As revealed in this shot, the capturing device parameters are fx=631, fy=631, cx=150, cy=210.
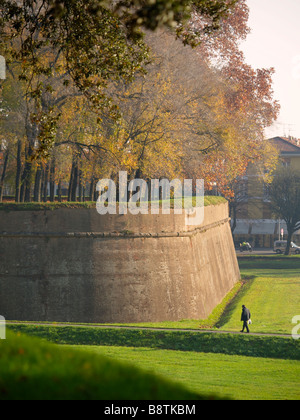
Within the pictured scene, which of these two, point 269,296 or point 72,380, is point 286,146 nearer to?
point 269,296

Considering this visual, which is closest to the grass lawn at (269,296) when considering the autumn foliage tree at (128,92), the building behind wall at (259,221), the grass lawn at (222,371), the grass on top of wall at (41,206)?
the grass lawn at (222,371)

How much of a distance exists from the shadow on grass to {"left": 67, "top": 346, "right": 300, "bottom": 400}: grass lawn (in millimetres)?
7704

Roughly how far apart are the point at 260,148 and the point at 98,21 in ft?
110

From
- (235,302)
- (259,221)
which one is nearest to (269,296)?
(235,302)

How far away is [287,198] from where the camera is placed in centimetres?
5953

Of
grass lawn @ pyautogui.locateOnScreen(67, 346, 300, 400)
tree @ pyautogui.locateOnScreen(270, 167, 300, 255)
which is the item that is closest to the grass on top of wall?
grass lawn @ pyautogui.locateOnScreen(67, 346, 300, 400)

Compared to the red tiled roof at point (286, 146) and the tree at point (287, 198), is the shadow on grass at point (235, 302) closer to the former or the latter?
the tree at point (287, 198)

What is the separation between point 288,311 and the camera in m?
28.8

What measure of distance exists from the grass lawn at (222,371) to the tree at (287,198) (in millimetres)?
43763

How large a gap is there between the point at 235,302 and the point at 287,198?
29.0 m

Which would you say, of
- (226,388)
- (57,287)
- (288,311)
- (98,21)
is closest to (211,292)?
(288,311)

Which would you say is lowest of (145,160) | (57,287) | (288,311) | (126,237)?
(288,311)

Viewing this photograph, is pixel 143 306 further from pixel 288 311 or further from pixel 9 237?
pixel 288 311

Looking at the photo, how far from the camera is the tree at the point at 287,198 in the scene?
2338 inches
